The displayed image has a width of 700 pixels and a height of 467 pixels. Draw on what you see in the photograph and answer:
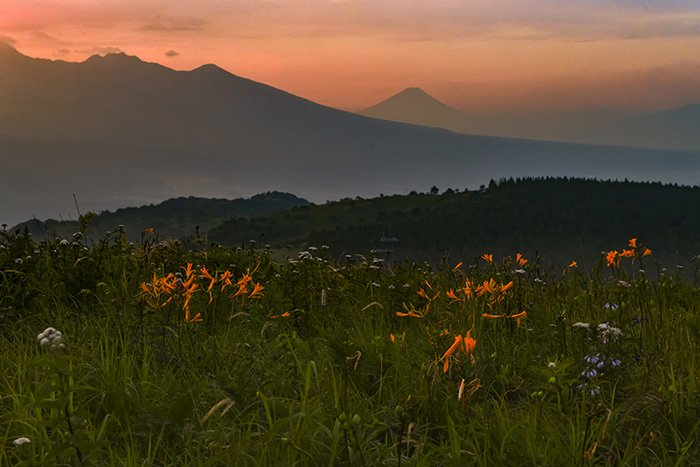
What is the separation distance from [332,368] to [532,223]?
139m

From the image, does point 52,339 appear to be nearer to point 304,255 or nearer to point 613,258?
point 613,258

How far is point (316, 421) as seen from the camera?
408 centimetres

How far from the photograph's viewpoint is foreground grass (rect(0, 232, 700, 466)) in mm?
3990

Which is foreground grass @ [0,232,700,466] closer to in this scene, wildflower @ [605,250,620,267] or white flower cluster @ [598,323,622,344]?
white flower cluster @ [598,323,622,344]

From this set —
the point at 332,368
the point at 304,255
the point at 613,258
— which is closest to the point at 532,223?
the point at 304,255

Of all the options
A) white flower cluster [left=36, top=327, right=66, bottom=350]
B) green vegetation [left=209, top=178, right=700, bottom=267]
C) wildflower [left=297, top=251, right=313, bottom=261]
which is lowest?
green vegetation [left=209, top=178, right=700, bottom=267]

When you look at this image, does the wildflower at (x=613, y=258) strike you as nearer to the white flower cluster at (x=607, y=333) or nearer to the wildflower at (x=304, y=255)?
the white flower cluster at (x=607, y=333)

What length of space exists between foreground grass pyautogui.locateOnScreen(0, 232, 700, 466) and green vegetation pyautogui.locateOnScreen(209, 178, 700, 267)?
111018 mm

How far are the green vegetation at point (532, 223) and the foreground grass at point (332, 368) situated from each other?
111 m

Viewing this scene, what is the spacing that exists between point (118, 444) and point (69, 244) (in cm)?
428

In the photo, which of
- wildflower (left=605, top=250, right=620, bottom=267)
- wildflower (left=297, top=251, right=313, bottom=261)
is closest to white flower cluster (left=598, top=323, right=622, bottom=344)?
wildflower (left=605, top=250, right=620, bottom=267)

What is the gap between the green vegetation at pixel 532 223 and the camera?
132m

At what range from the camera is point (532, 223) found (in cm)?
13912

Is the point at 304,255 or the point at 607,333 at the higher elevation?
the point at 304,255
